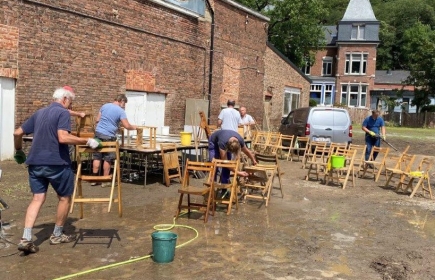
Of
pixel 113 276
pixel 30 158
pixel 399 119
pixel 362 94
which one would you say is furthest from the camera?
pixel 362 94

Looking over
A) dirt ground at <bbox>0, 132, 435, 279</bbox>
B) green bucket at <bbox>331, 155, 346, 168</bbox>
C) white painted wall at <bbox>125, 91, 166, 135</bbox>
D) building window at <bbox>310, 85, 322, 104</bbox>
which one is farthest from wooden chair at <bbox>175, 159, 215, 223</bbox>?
building window at <bbox>310, 85, 322, 104</bbox>

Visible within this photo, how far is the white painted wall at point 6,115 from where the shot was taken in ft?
35.1

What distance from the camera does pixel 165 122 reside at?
53.5 ft

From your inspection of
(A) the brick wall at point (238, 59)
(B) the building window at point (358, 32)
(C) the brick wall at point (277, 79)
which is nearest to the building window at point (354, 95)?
(B) the building window at point (358, 32)

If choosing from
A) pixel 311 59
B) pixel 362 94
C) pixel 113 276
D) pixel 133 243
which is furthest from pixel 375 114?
pixel 362 94

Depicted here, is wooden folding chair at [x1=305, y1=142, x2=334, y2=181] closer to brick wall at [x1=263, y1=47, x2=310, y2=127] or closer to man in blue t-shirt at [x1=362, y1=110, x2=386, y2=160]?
man in blue t-shirt at [x1=362, y1=110, x2=386, y2=160]

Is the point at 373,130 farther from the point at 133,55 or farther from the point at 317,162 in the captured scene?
the point at 133,55

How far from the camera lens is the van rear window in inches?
→ 604

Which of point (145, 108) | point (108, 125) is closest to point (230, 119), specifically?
point (108, 125)

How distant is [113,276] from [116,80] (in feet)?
32.1

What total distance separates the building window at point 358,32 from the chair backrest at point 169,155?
44.4m

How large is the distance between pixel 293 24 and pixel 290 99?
41.8ft

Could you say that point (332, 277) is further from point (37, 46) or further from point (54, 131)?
point (37, 46)

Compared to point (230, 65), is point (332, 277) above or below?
below
